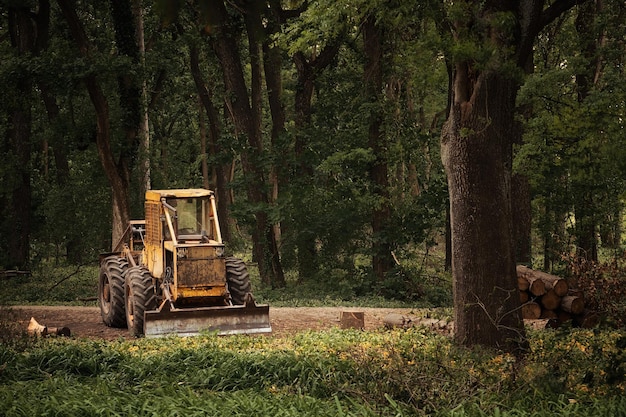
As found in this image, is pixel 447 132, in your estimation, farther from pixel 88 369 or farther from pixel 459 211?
pixel 88 369

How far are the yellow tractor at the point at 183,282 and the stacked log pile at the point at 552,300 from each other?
4.96 metres

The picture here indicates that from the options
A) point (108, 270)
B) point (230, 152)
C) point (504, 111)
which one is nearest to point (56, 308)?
point (108, 270)

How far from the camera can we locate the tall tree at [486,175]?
11.8m

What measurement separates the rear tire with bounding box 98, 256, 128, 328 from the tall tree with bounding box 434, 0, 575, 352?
7641 mm

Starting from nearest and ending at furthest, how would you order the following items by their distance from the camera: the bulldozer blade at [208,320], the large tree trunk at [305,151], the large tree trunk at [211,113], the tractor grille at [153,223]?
the bulldozer blade at [208,320]
the tractor grille at [153,223]
the large tree trunk at [305,151]
the large tree trunk at [211,113]

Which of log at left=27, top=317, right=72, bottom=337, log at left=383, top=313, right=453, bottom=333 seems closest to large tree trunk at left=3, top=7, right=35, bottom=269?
log at left=27, top=317, right=72, bottom=337

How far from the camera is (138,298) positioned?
15.9 metres

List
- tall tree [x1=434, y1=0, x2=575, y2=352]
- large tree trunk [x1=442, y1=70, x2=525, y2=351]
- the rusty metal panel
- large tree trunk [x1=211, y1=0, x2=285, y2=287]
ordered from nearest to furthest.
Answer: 1. tall tree [x1=434, y1=0, x2=575, y2=352]
2. large tree trunk [x1=442, y1=70, x2=525, y2=351]
3. the rusty metal panel
4. large tree trunk [x1=211, y1=0, x2=285, y2=287]

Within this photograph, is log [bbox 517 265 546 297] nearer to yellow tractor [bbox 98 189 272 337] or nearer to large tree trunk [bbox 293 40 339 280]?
yellow tractor [bbox 98 189 272 337]

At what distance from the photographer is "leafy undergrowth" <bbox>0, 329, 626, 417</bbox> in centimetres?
782

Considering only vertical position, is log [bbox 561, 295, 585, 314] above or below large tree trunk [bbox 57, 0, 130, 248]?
below

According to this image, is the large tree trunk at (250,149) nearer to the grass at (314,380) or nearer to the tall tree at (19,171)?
the tall tree at (19,171)

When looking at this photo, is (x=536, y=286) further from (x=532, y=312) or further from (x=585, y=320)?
(x=585, y=320)

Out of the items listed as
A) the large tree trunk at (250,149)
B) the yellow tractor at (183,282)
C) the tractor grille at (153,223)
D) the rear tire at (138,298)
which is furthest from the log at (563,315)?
the large tree trunk at (250,149)
